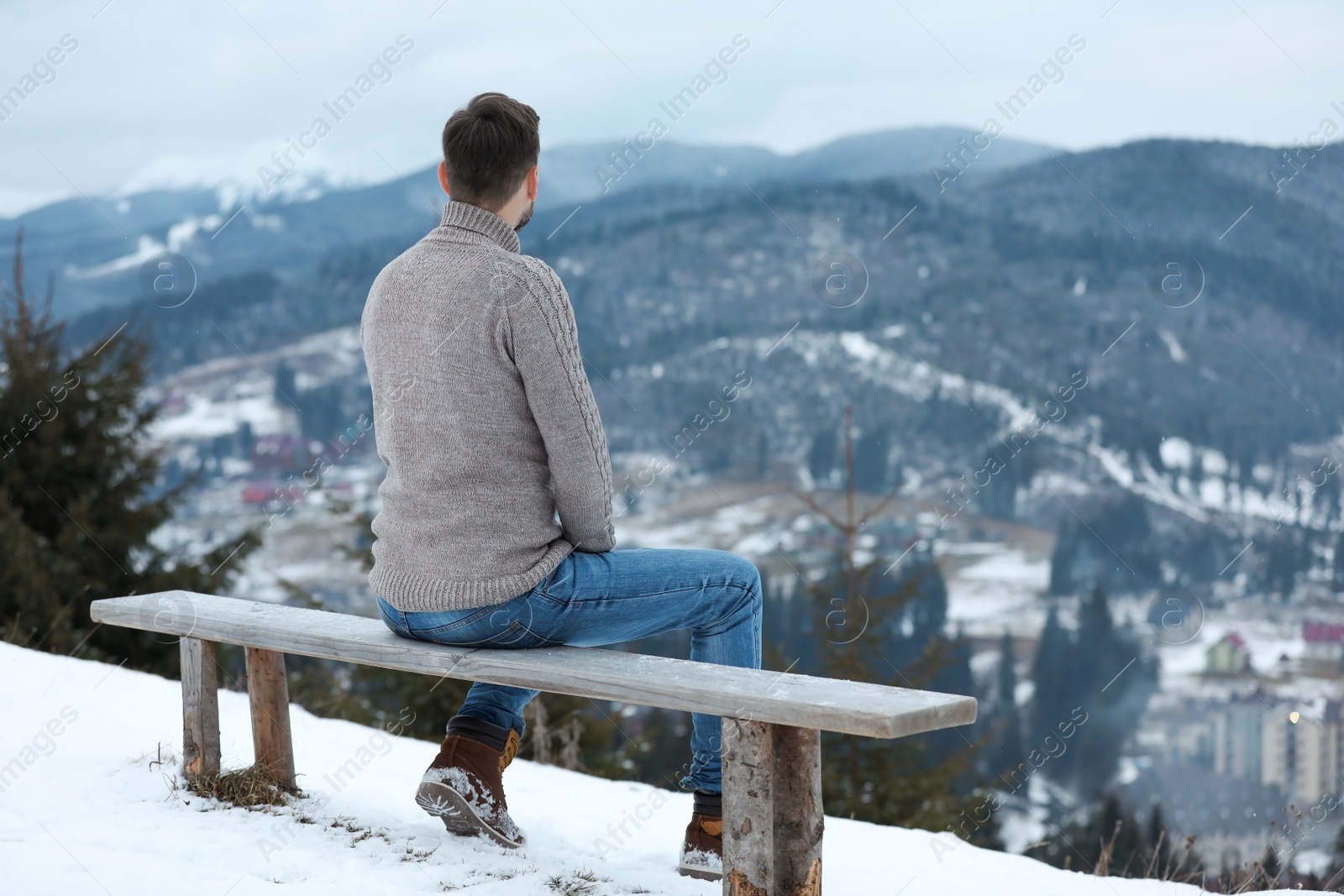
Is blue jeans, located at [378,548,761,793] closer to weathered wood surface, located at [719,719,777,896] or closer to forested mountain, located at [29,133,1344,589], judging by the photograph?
weathered wood surface, located at [719,719,777,896]

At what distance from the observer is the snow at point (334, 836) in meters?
2.26

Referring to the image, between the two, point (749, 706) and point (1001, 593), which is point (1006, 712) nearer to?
point (1001, 593)

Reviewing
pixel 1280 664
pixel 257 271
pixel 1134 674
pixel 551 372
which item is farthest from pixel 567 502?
pixel 257 271

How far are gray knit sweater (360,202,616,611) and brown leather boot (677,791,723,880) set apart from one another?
0.63 metres

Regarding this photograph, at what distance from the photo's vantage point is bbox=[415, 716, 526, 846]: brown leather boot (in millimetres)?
2480

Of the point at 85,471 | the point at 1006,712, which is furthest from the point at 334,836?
the point at 1006,712

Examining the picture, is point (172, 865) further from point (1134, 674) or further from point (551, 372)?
point (1134, 674)

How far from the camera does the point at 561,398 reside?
208 cm

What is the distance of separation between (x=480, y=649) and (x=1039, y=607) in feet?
291

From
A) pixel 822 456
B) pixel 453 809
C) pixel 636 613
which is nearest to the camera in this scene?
pixel 636 613

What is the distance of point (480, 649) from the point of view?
2.27 meters

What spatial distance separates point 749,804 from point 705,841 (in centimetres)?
43

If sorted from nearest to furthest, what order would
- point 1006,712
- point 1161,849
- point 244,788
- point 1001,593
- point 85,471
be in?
1. point 244,788
2. point 1161,849
3. point 85,471
4. point 1006,712
5. point 1001,593

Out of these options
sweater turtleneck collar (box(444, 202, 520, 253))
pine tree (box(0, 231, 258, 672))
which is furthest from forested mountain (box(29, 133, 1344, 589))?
sweater turtleneck collar (box(444, 202, 520, 253))
